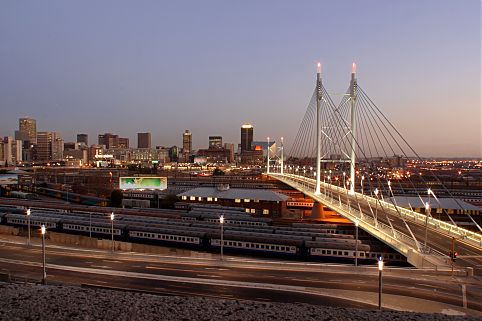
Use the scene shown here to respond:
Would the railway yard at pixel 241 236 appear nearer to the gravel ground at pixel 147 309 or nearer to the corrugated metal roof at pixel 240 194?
the gravel ground at pixel 147 309

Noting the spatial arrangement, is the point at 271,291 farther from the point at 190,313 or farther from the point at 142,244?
the point at 142,244

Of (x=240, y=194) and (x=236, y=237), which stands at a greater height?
(x=240, y=194)

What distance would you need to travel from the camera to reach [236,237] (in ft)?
93.9

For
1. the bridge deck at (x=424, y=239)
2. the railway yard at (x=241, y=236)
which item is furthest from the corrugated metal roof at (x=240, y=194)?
the bridge deck at (x=424, y=239)

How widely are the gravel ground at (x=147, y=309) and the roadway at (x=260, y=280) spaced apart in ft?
16.9

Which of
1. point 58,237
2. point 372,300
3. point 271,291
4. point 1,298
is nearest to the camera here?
point 1,298

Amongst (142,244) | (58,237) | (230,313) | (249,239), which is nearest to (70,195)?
(58,237)

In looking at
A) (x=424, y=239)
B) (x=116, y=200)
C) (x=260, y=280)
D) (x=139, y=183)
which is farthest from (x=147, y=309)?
(x=139, y=183)

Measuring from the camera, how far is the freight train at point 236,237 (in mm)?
25875

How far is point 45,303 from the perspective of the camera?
1057cm

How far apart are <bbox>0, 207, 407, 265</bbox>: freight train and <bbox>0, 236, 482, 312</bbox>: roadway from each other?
232 inches

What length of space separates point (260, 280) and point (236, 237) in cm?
1041

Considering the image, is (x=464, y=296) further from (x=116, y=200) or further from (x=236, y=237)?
(x=116, y=200)

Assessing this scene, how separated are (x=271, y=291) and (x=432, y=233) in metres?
14.7
